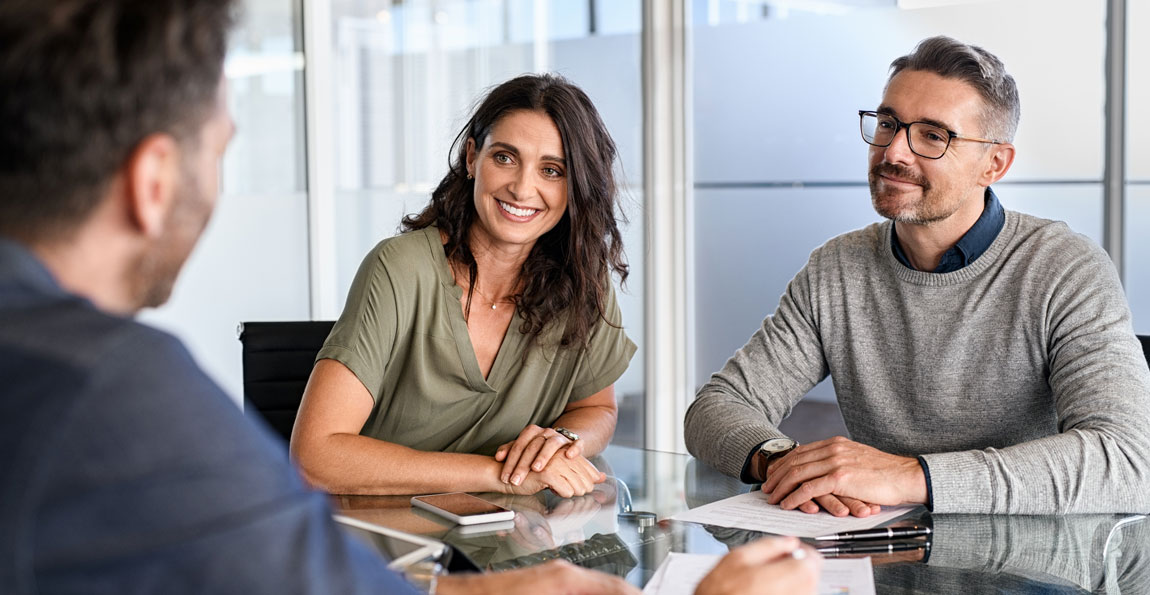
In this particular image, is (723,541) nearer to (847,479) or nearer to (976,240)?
(847,479)

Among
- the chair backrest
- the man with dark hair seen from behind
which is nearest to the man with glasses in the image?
the chair backrest

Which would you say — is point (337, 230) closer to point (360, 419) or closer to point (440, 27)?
point (440, 27)

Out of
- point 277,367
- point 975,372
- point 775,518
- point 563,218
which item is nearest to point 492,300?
point 563,218

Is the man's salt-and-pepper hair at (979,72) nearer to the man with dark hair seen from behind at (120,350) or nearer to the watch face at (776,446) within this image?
the watch face at (776,446)

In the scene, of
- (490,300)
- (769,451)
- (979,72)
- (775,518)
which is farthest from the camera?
(490,300)

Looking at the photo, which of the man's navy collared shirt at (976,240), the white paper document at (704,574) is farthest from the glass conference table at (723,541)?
the man's navy collared shirt at (976,240)

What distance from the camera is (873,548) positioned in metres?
1.53

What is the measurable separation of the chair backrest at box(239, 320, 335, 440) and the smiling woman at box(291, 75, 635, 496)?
353 millimetres

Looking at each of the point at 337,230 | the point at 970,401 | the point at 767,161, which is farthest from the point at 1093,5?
the point at 337,230

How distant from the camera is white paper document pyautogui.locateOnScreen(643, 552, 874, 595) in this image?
Result: 4.41 ft

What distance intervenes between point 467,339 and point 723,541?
809mm

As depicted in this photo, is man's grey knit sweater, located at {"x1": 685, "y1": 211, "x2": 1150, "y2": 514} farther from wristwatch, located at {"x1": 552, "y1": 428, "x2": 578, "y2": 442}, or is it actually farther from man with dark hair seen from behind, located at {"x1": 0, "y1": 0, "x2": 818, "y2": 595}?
man with dark hair seen from behind, located at {"x1": 0, "y1": 0, "x2": 818, "y2": 595}

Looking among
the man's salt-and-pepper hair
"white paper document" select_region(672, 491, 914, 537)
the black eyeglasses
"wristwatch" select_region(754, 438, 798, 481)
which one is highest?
the man's salt-and-pepper hair

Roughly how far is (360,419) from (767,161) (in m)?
2.87
